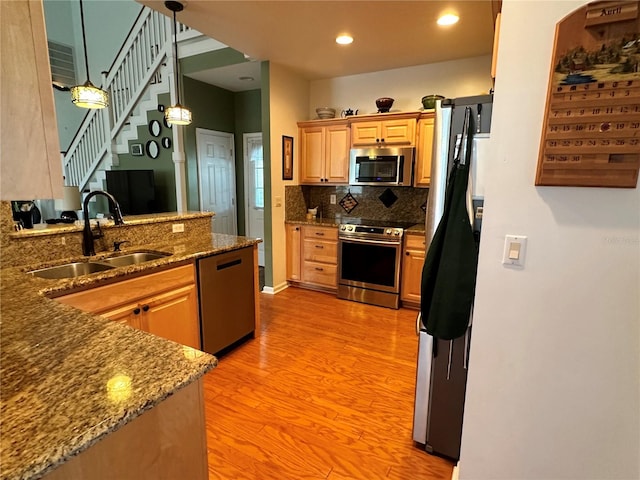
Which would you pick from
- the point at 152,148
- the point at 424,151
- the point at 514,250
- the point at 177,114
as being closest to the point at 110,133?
the point at 152,148

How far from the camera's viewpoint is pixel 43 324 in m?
1.16

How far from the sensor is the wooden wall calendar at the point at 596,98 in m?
0.97

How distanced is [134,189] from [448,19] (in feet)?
14.6

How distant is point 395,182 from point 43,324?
337 cm

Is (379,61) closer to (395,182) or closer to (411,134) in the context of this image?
(411,134)

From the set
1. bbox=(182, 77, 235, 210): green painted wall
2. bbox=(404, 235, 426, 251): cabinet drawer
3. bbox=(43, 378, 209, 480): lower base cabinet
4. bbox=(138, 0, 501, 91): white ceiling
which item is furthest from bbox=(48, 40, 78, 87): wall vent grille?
bbox=(43, 378, 209, 480): lower base cabinet

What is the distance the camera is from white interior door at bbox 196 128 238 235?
4.96 m

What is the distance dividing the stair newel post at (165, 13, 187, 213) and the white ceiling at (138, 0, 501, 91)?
1.40 m

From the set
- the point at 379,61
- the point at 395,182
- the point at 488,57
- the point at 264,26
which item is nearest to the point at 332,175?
the point at 395,182

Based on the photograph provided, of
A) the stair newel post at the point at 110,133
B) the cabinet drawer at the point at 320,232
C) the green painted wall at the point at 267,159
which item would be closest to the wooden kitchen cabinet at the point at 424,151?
the cabinet drawer at the point at 320,232

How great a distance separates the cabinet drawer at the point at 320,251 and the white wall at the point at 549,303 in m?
2.83

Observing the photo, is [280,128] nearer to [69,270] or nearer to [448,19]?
[448,19]

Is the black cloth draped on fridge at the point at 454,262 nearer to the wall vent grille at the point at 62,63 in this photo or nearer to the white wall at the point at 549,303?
the white wall at the point at 549,303

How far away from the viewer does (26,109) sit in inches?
26.1
